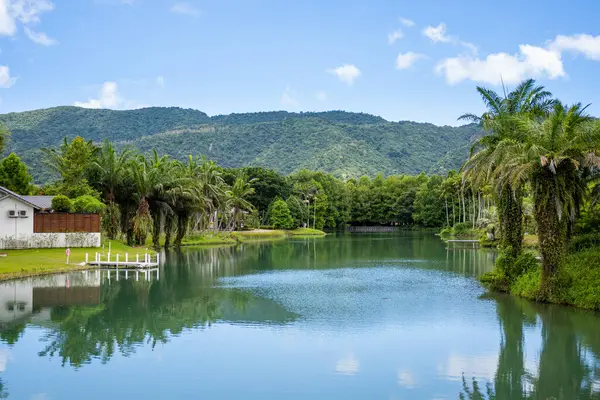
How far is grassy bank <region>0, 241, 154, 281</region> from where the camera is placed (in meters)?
33.8

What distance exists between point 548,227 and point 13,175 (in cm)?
5352

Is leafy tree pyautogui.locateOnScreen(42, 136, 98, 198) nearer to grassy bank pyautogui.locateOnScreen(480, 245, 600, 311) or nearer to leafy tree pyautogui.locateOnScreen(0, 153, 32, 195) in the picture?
leafy tree pyautogui.locateOnScreen(0, 153, 32, 195)

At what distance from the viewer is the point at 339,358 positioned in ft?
58.9

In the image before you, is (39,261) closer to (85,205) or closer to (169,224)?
(85,205)

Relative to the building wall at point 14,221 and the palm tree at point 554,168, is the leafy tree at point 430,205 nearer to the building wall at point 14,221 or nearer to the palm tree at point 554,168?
the building wall at point 14,221

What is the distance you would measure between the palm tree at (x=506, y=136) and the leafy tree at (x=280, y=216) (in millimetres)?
74099

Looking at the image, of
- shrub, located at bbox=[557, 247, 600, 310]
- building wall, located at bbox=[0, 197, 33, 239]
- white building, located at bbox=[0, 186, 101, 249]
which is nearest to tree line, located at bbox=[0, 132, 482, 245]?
white building, located at bbox=[0, 186, 101, 249]

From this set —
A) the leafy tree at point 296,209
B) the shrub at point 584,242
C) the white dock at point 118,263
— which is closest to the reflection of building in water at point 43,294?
the white dock at point 118,263

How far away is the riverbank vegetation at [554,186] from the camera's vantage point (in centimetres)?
2447

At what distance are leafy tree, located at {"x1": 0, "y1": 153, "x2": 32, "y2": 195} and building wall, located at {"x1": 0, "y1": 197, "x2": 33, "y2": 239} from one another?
18723 millimetres

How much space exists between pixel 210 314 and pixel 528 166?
1433 centimetres

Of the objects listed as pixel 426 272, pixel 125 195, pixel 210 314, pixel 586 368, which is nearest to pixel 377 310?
pixel 210 314

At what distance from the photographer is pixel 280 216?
10450 centimetres

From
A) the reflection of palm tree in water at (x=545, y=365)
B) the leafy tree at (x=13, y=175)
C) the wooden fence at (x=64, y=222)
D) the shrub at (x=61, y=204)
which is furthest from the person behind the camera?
the leafy tree at (x=13, y=175)
